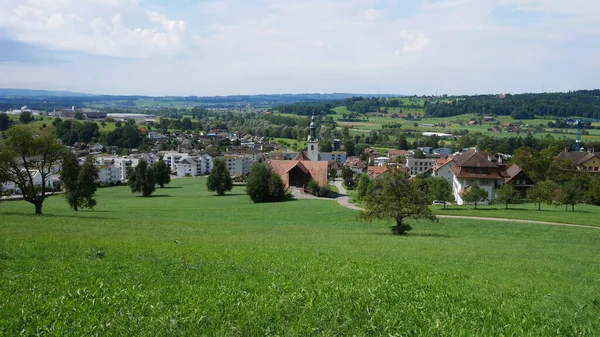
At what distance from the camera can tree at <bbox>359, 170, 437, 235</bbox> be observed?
33.3m

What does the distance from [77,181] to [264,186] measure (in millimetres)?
28296

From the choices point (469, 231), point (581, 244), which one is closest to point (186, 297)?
point (581, 244)

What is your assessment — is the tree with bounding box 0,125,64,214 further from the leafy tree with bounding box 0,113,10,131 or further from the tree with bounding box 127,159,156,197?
the leafy tree with bounding box 0,113,10,131

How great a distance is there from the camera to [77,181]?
163 feet

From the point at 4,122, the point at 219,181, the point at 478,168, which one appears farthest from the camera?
the point at 4,122

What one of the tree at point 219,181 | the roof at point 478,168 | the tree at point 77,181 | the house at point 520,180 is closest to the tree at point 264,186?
the tree at point 219,181

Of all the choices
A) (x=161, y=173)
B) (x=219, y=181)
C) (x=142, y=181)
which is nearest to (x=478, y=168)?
(x=219, y=181)

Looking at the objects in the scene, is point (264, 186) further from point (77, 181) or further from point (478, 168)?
point (478, 168)

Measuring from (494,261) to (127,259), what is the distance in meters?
14.9

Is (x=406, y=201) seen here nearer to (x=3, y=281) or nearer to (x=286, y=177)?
(x=3, y=281)

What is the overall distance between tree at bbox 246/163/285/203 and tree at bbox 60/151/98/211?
78.5 ft

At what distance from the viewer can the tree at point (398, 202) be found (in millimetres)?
33281

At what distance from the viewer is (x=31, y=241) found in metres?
18.6

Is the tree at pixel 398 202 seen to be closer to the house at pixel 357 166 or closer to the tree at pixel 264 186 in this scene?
the tree at pixel 264 186
